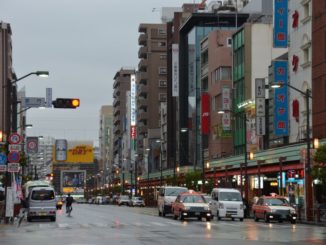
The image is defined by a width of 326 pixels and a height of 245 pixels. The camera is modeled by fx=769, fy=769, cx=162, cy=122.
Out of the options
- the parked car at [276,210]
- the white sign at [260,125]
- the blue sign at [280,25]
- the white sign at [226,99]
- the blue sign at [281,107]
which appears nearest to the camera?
the parked car at [276,210]

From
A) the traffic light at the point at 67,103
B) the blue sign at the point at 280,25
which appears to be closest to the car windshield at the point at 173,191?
the blue sign at the point at 280,25

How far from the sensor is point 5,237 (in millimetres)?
29281

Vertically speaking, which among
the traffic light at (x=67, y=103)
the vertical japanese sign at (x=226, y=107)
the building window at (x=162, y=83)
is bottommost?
the traffic light at (x=67, y=103)

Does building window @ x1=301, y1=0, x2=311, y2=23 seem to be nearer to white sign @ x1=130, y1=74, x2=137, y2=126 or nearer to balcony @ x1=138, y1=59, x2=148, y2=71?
balcony @ x1=138, y1=59, x2=148, y2=71

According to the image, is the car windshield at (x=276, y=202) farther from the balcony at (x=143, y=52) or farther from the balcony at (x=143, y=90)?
the balcony at (x=143, y=52)

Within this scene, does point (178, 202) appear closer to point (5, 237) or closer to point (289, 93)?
point (5, 237)

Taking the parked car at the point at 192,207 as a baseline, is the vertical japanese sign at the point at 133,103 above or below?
above

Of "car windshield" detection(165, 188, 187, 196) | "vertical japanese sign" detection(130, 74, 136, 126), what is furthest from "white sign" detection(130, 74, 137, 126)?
"car windshield" detection(165, 188, 187, 196)

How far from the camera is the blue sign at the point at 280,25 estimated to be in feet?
218

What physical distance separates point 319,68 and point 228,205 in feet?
53.4

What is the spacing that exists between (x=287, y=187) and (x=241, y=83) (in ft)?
83.9

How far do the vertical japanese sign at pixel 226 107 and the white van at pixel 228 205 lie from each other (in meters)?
38.6

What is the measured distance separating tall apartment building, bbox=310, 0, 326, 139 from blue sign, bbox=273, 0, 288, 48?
5.44m

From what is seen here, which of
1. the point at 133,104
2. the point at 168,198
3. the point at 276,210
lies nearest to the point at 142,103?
the point at 133,104
